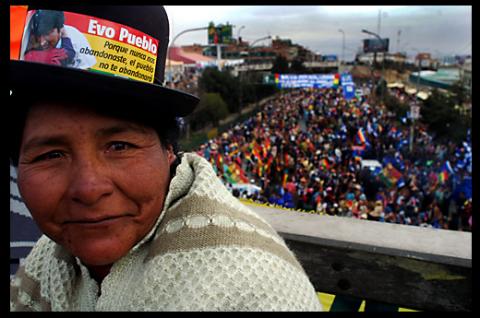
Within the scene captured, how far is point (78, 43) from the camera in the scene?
1.16m

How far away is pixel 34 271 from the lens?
1.62 m

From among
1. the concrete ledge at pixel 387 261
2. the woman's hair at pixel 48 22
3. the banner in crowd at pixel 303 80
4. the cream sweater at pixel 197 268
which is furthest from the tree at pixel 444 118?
the woman's hair at pixel 48 22

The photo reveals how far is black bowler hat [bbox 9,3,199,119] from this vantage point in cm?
114

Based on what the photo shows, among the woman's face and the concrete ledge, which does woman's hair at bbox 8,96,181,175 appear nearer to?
the woman's face

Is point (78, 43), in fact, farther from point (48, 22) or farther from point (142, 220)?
point (142, 220)

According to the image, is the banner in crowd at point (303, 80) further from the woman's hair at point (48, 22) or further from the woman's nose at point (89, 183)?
the woman's nose at point (89, 183)

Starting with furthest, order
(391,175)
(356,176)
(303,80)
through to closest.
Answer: (303,80) < (356,176) < (391,175)

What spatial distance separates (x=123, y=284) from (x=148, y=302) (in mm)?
157

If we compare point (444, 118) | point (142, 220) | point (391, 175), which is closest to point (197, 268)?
point (142, 220)

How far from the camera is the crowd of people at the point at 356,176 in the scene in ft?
37.3

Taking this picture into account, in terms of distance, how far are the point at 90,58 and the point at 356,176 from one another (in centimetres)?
1444

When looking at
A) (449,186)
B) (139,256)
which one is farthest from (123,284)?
(449,186)

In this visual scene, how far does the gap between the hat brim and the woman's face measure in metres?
0.04

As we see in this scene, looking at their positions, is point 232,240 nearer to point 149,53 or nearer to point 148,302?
point 148,302
